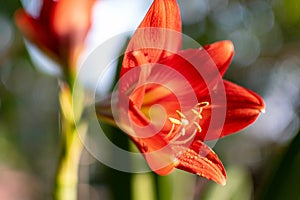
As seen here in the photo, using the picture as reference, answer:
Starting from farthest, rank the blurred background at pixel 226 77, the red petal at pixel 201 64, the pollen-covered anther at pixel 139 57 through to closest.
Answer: the blurred background at pixel 226 77 → the red petal at pixel 201 64 → the pollen-covered anther at pixel 139 57

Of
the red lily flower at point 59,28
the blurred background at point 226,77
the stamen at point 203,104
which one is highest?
the red lily flower at point 59,28

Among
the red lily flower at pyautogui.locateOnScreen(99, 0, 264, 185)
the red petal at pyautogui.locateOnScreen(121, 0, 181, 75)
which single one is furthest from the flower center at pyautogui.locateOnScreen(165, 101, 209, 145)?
the red petal at pyautogui.locateOnScreen(121, 0, 181, 75)

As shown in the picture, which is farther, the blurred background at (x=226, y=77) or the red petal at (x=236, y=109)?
the blurred background at (x=226, y=77)

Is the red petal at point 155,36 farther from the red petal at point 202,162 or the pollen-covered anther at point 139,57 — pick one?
the red petal at point 202,162

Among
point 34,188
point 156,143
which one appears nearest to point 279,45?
point 34,188

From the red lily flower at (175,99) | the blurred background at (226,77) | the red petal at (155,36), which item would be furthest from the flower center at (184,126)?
the blurred background at (226,77)

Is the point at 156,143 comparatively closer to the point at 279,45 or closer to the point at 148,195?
the point at 148,195

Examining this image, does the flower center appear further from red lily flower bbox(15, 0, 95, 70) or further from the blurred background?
the blurred background
